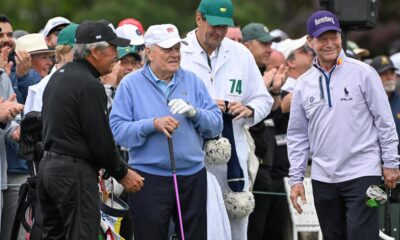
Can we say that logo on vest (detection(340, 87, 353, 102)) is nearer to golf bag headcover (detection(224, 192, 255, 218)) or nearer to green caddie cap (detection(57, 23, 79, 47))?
golf bag headcover (detection(224, 192, 255, 218))

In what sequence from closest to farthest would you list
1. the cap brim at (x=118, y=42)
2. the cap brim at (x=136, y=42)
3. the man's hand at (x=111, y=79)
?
the cap brim at (x=118, y=42) → the man's hand at (x=111, y=79) → the cap brim at (x=136, y=42)

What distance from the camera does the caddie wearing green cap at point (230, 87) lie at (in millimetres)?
A: 10109

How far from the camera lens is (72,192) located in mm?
8328

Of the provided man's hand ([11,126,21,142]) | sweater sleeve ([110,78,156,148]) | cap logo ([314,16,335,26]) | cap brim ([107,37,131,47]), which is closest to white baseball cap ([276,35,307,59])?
cap logo ([314,16,335,26])

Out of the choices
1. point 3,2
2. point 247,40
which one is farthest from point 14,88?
point 3,2

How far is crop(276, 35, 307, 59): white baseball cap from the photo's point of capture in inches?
522

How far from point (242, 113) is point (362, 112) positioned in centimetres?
114

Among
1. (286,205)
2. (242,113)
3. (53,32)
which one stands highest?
(53,32)

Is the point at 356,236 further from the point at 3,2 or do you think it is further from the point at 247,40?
the point at 3,2

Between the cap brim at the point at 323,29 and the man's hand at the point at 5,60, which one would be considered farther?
the man's hand at the point at 5,60

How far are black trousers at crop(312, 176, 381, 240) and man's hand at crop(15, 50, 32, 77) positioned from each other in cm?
305

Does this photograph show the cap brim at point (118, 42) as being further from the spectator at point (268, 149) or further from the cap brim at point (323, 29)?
the spectator at point (268, 149)

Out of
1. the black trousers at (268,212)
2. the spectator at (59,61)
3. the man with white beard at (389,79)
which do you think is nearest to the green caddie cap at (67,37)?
the spectator at (59,61)

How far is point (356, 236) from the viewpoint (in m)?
9.39
